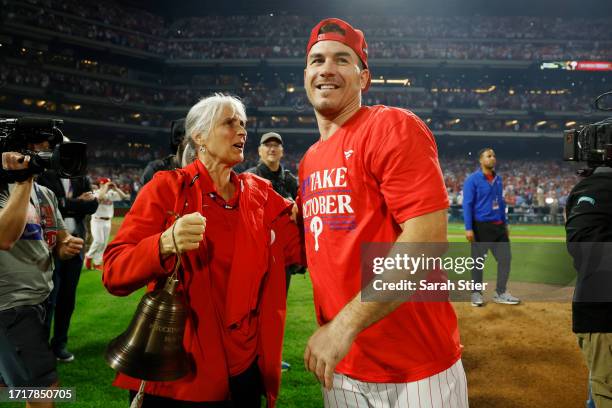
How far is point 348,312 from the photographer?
63.1 inches

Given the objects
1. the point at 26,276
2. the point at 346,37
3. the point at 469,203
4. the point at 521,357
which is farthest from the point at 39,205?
the point at 469,203

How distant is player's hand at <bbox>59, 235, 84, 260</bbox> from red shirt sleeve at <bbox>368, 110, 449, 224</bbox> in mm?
2803

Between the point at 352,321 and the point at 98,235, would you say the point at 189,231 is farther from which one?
the point at 98,235

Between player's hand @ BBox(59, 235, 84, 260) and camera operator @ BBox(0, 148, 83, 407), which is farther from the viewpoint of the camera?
player's hand @ BBox(59, 235, 84, 260)

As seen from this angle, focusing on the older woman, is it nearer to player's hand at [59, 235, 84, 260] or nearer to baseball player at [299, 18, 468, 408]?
baseball player at [299, 18, 468, 408]

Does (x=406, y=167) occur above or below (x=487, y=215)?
above

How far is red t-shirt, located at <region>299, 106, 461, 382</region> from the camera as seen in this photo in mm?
1741

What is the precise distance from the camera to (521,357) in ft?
17.3

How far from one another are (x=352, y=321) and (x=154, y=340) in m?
0.90

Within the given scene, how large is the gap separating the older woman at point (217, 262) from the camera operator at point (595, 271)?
182cm

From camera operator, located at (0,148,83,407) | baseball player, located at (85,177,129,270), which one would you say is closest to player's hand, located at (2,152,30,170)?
camera operator, located at (0,148,83,407)

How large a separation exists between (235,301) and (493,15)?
203ft

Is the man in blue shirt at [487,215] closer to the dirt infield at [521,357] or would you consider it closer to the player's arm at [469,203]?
the player's arm at [469,203]

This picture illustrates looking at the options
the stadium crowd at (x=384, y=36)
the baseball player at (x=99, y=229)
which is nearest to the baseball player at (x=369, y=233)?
A: the baseball player at (x=99, y=229)
